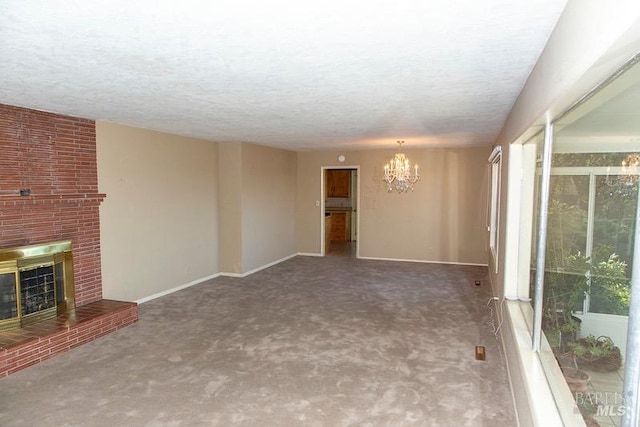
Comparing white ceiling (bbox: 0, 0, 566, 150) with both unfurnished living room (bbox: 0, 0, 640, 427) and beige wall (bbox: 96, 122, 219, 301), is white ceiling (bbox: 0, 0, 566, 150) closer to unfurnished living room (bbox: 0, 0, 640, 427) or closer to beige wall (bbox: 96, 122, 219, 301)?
unfurnished living room (bbox: 0, 0, 640, 427)

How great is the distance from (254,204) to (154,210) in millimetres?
1912

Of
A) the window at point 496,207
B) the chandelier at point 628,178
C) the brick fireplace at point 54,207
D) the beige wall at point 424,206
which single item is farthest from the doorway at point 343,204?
the chandelier at point 628,178

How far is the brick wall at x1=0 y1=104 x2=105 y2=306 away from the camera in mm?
3596

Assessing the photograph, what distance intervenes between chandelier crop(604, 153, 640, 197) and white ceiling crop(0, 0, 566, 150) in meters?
0.64

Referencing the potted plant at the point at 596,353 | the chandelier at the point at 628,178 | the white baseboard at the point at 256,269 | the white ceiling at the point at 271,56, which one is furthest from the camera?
the white baseboard at the point at 256,269

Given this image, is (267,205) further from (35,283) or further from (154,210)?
(35,283)

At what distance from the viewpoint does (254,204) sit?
22.3 feet

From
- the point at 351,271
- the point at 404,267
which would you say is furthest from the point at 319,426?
the point at 404,267

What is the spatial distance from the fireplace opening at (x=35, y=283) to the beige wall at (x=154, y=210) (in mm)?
523

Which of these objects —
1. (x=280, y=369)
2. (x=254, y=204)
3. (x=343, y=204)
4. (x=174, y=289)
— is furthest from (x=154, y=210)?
(x=343, y=204)

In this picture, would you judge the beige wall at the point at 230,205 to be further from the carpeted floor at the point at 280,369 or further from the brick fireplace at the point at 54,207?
the brick fireplace at the point at 54,207

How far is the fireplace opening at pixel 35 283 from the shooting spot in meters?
3.48

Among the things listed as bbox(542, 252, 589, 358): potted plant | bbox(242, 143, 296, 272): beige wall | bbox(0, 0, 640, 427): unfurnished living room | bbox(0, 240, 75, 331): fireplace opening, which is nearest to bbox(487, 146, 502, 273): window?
bbox(0, 0, 640, 427): unfurnished living room

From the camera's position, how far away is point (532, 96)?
7.61 ft
